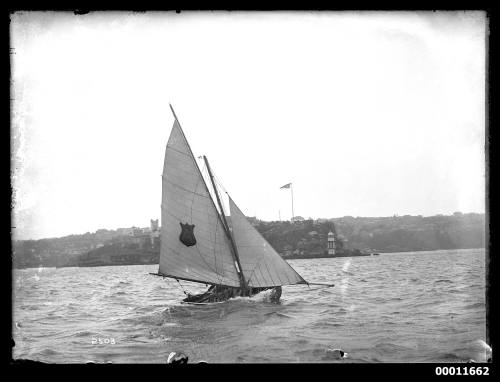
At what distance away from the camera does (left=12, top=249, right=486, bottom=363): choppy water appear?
23.9ft

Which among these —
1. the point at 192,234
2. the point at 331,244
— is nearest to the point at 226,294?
the point at 192,234

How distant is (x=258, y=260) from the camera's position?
512 inches

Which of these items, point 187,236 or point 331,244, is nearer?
point 331,244

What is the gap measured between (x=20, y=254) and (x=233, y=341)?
414cm

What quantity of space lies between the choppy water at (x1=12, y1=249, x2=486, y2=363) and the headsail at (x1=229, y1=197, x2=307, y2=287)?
3.39ft

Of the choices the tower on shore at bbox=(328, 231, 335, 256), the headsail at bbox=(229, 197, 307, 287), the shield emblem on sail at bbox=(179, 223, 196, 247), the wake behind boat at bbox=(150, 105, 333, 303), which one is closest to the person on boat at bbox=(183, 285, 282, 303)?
the wake behind boat at bbox=(150, 105, 333, 303)

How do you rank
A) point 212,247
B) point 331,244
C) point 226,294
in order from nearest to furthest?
point 331,244 < point 212,247 < point 226,294

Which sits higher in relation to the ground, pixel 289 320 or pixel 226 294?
pixel 289 320

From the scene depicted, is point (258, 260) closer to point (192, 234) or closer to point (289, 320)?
point (192, 234)

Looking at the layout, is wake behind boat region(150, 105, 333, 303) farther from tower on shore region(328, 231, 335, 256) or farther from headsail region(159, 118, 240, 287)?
tower on shore region(328, 231, 335, 256)

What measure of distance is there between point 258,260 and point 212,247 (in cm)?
134

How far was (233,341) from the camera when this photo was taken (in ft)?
29.5
